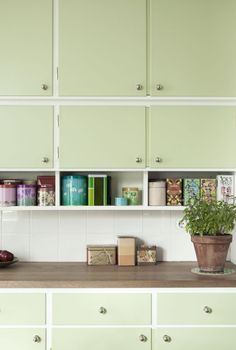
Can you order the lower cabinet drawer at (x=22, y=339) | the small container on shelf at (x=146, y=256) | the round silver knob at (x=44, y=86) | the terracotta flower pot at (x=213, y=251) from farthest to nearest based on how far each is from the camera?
the small container on shelf at (x=146, y=256) < the round silver knob at (x=44, y=86) < the terracotta flower pot at (x=213, y=251) < the lower cabinet drawer at (x=22, y=339)

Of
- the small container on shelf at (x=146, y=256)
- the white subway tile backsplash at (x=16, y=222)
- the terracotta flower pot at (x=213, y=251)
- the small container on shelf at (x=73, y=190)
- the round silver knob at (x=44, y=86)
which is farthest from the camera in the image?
the white subway tile backsplash at (x=16, y=222)

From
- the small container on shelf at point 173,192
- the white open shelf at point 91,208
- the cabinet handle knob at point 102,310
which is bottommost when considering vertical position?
the cabinet handle knob at point 102,310

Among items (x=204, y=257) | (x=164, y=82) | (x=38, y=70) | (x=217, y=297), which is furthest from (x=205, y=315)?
(x=38, y=70)

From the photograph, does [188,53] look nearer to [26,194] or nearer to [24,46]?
[24,46]

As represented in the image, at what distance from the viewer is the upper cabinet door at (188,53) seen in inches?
132

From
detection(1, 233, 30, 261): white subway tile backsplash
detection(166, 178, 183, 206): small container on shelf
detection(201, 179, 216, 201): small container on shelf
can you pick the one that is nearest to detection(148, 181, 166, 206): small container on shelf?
detection(166, 178, 183, 206): small container on shelf

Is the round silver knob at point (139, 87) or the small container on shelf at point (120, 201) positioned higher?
the round silver knob at point (139, 87)

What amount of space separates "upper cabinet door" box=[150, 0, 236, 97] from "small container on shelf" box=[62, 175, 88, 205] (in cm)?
69

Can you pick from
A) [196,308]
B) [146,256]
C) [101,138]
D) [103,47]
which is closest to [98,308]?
[196,308]

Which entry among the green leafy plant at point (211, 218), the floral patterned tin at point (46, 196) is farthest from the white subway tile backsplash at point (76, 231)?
the green leafy plant at point (211, 218)

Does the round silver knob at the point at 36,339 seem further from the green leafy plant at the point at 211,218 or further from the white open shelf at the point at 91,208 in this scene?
the green leafy plant at the point at 211,218

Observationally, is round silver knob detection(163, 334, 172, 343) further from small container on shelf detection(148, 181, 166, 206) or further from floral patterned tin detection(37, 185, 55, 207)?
floral patterned tin detection(37, 185, 55, 207)

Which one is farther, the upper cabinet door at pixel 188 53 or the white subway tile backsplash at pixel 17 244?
the white subway tile backsplash at pixel 17 244

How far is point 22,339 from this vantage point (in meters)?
3.02
